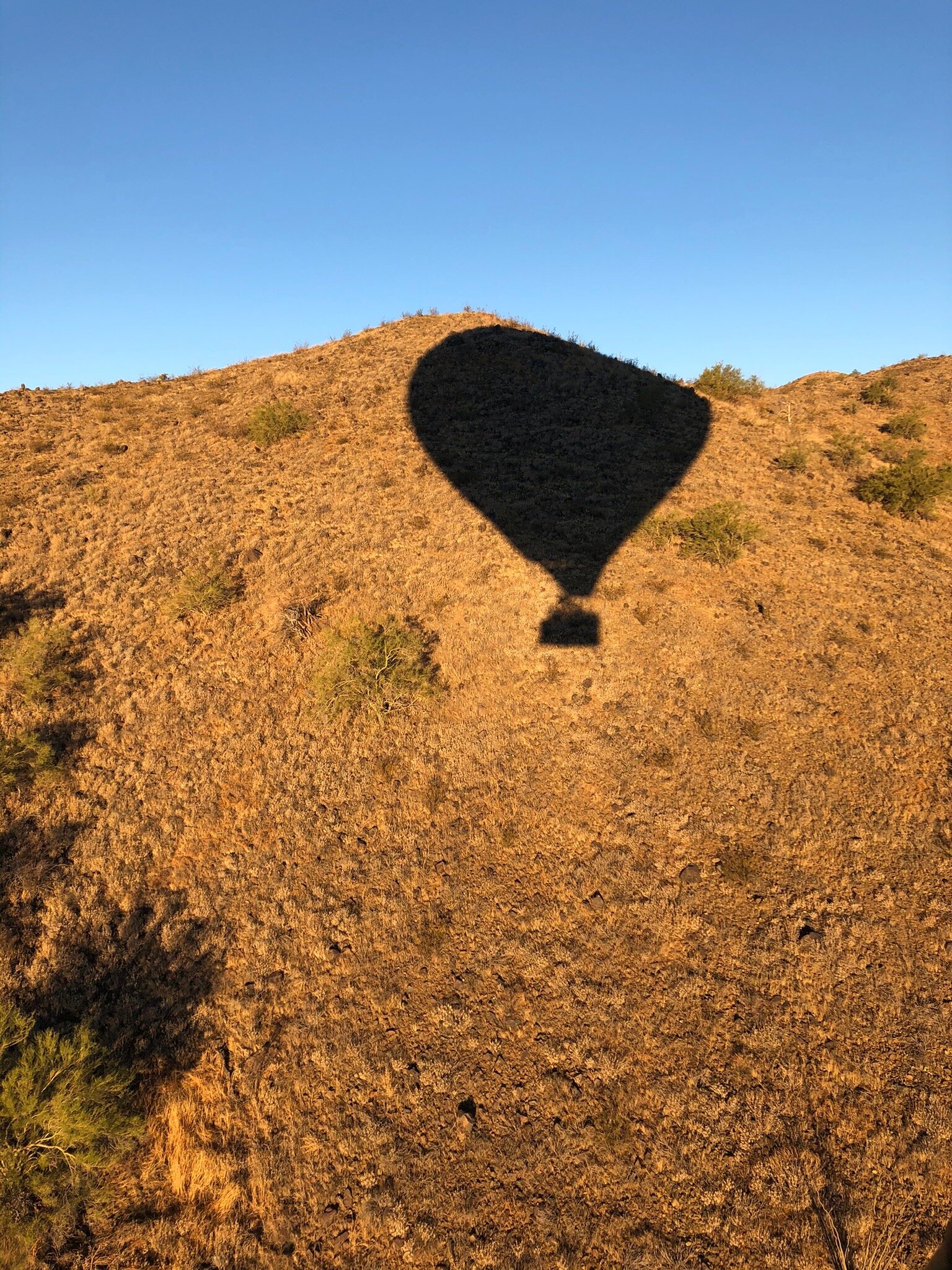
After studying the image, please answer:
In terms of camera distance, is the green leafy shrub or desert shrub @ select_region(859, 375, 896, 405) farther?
desert shrub @ select_region(859, 375, 896, 405)

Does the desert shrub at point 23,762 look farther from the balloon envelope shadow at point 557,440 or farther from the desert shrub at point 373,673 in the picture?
the balloon envelope shadow at point 557,440

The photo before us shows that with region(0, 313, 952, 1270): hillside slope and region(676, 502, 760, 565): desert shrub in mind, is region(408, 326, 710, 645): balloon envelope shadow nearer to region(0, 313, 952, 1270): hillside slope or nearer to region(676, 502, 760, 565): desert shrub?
region(0, 313, 952, 1270): hillside slope

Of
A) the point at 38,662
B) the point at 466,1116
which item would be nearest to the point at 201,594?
the point at 38,662

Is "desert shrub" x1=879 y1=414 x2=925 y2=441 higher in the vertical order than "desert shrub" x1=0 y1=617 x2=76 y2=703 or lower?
higher

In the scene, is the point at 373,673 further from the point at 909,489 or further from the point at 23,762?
the point at 909,489

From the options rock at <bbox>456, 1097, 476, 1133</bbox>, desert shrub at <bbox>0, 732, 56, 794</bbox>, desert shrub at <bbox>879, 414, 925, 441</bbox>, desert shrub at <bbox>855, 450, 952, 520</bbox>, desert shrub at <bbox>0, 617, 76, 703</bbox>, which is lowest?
rock at <bbox>456, 1097, 476, 1133</bbox>

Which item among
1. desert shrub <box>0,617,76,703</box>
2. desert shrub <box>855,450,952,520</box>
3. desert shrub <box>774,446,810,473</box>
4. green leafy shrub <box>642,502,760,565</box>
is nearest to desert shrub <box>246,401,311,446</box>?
desert shrub <box>0,617,76,703</box>

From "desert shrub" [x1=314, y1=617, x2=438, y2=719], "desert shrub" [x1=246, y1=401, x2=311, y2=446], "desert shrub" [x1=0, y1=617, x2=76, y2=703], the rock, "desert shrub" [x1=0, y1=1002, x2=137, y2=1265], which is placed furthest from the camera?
"desert shrub" [x1=246, y1=401, x2=311, y2=446]

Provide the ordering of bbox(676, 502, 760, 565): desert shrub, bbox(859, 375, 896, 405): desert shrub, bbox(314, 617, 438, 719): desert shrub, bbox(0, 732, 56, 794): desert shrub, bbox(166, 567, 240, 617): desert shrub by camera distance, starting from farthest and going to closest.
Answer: bbox(859, 375, 896, 405): desert shrub, bbox(676, 502, 760, 565): desert shrub, bbox(166, 567, 240, 617): desert shrub, bbox(314, 617, 438, 719): desert shrub, bbox(0, 732, 56, 794): desert shrub

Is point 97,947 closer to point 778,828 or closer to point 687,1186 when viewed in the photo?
point 687,1186
